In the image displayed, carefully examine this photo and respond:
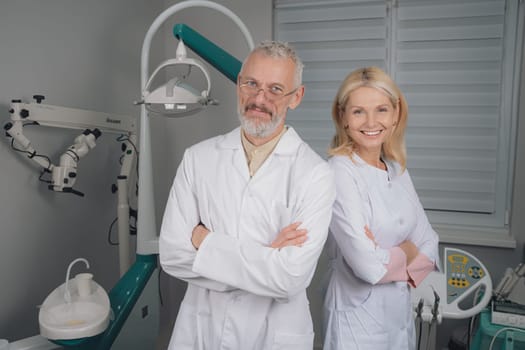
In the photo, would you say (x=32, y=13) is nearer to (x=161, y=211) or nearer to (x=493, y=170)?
(x=161, y=211)

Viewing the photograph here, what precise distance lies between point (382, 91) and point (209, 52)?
2.76 feet

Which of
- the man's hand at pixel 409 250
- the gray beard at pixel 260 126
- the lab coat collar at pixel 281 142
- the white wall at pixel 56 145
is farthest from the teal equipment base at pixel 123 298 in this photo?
the man's hand at pixel 409 250

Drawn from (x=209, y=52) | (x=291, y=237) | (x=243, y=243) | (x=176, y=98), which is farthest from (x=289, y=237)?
(x=209, y=52)

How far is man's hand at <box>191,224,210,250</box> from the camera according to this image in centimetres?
119

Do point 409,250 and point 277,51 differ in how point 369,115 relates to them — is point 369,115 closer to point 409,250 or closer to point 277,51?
point 277,51

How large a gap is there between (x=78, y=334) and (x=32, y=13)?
1.35 metres

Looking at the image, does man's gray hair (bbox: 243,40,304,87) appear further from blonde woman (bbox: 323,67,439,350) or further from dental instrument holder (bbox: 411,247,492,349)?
dental instrument holder (bbox: 411,247,492,349)

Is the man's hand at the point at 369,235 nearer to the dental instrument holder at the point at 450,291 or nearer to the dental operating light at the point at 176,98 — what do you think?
the dental instrument holder at the point at 450,291

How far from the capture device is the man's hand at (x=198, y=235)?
119 cm

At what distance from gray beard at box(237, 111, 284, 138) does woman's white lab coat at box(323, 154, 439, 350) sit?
0.25 meters

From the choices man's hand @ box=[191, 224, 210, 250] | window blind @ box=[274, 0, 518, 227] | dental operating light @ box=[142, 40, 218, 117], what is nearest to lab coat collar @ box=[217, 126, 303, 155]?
man's hand @ box=[191, 224, 210, 250]

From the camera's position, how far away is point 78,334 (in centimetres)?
137

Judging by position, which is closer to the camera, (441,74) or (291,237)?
(291,237)

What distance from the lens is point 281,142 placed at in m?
1.27
